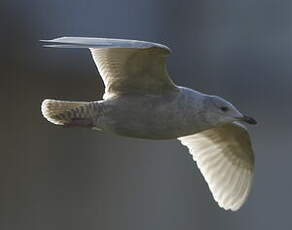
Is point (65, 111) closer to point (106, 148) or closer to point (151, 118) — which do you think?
point (151, 118)

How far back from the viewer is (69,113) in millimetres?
3023

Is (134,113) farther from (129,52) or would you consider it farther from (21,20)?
(21,20)

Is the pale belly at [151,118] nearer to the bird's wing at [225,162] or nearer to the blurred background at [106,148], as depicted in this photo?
the bird's wing at [225,162]

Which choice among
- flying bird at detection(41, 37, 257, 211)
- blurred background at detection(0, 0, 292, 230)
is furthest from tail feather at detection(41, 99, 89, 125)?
blurred background at detection(0, 0, 292, 230)

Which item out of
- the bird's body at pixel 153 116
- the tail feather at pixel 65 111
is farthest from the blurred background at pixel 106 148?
the bird's body at pixel 153 116

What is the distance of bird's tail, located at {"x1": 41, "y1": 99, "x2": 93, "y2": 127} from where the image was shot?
9.77 ft

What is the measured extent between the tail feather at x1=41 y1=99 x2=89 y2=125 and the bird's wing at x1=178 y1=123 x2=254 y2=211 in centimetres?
55

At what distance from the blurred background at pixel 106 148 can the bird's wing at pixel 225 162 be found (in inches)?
95.4

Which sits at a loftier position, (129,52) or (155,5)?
(129,52)

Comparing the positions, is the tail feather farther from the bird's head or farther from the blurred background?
the blurred background

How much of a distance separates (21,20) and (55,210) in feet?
4.84

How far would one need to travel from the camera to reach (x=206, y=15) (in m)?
7.64

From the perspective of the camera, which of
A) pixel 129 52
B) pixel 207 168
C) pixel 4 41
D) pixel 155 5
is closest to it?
pixel 129 52

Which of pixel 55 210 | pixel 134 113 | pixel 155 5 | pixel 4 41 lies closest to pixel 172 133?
pixel 134 113
